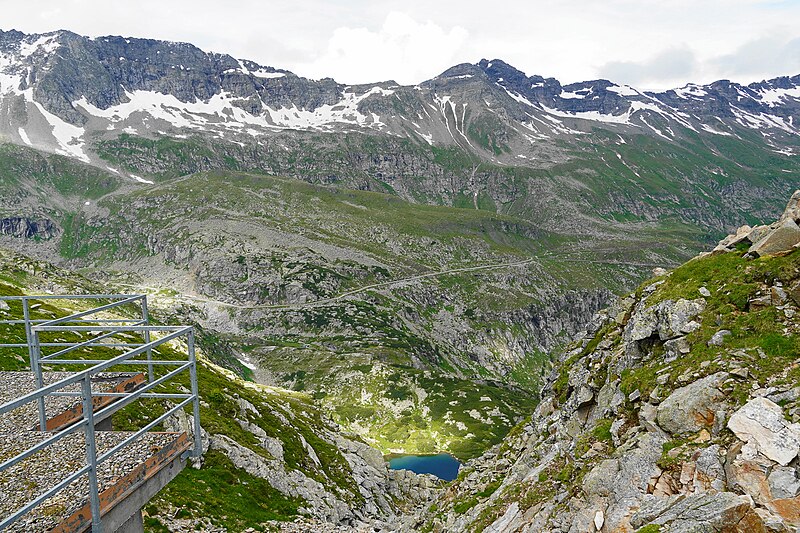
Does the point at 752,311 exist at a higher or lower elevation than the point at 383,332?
higher

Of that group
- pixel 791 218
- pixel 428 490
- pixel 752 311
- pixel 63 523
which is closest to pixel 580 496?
pixel 752 311

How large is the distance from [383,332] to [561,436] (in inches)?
6822

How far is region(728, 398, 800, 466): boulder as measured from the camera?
524 inches

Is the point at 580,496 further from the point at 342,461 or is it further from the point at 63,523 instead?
the point at 342,461

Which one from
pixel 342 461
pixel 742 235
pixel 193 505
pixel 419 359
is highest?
pixel 742 235

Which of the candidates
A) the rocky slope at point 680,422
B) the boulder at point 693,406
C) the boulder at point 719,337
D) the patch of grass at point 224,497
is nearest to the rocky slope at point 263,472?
the patch of grass at point 224,497

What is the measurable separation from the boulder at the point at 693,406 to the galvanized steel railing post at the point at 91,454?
18562 mm

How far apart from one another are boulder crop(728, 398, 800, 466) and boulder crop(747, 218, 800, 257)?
1130 centimetres

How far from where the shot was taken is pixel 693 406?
17.0 m

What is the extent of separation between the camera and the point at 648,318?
2462cm

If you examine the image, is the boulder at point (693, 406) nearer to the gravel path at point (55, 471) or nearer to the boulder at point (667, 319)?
the boulder at point (667, 319)

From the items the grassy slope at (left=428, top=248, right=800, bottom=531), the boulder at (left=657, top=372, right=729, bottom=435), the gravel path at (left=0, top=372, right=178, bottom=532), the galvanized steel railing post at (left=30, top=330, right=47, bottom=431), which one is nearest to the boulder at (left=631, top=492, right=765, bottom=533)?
the grassy slope at (left=428, top=248, right=800, bottom=531)

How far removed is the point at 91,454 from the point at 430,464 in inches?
4430

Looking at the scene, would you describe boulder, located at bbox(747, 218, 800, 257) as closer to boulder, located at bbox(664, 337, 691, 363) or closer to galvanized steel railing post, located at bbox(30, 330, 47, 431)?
boulder, located at bbox(664, 337, 691, 363)
